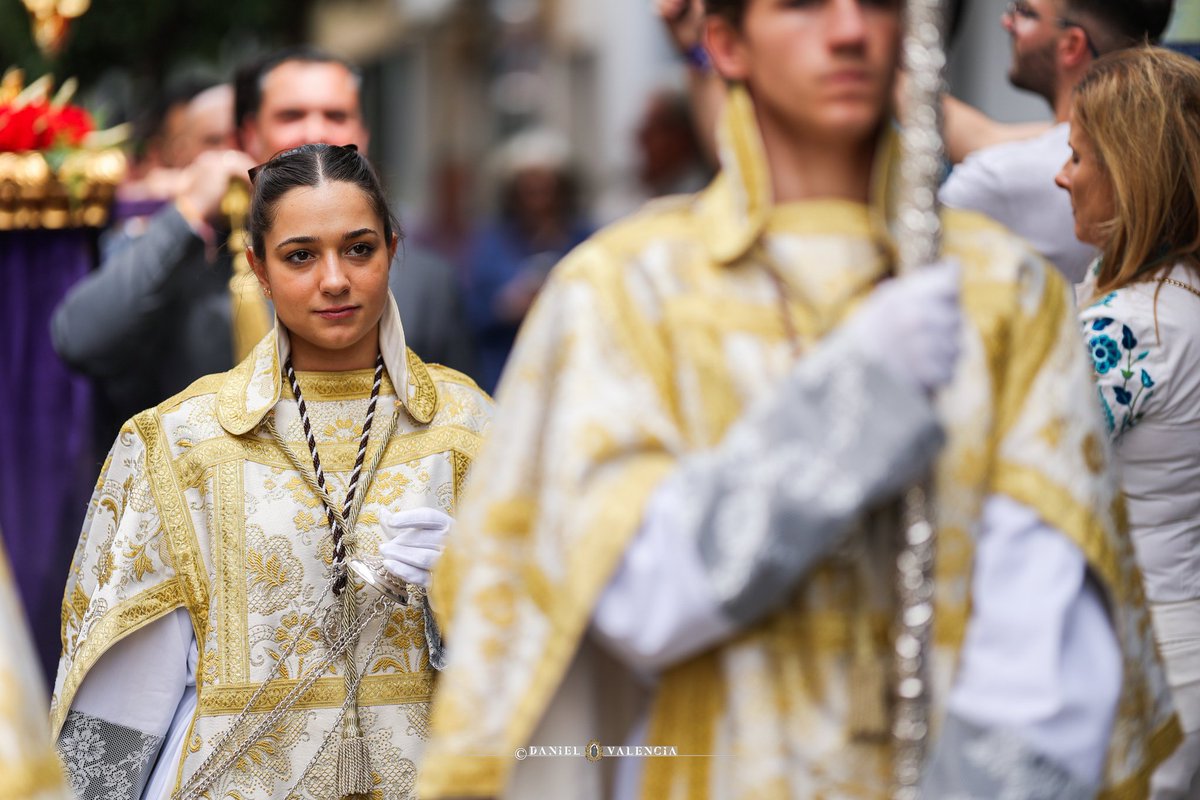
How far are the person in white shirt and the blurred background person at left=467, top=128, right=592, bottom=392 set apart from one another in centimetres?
346

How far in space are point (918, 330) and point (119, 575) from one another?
73.2 inches

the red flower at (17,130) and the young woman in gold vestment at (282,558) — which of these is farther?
the red flower at (17,130)

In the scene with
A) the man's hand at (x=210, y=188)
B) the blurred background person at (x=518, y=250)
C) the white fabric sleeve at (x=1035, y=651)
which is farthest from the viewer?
the blurred background person at (x=518, y=250)

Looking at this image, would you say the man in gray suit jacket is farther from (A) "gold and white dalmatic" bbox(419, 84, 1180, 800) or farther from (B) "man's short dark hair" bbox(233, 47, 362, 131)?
(A) "gold and white dalmatic" bbox(419, 84, 1180, 800)

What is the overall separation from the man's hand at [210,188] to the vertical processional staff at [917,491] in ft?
9.81

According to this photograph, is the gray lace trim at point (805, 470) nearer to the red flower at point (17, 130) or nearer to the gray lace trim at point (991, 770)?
the gray lace trim at point (991, 770)

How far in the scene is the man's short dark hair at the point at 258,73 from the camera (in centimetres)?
498

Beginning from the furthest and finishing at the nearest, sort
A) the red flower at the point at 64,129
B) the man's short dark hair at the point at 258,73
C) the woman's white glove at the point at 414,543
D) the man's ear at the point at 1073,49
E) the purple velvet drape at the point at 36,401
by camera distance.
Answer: the purple velvet drape at the point at 36,401, the red flower at the point at 64,129, the man's short dark hair at the point at 258,73, the man's ear at the point at 1073,49, the woman's white glove at the point at 414,543

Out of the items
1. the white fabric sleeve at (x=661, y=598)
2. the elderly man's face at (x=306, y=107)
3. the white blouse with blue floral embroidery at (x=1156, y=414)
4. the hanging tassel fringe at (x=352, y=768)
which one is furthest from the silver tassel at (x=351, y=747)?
the elderly man's face at (x=306, y=107)

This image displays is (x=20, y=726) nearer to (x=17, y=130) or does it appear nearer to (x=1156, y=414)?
(x=1156, y=414)

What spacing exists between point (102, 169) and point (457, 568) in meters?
3.75

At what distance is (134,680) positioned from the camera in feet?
10.9

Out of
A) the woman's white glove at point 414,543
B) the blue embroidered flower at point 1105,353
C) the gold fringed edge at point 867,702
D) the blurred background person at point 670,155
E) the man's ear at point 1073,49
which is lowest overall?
the gold fringed edge at point 867,702

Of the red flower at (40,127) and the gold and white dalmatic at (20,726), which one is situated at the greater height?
the red flower at (40,127)
